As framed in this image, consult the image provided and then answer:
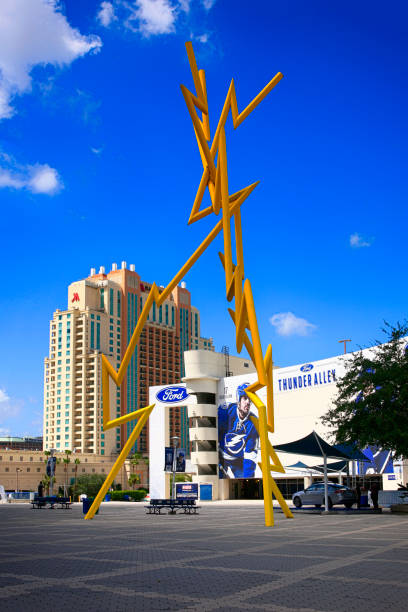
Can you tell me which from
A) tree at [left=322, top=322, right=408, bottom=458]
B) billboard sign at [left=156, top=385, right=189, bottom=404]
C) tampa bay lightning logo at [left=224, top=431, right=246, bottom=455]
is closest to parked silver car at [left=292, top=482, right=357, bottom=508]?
tree at [left=322, top=322, right=408, bottom=458]

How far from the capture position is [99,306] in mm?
157500

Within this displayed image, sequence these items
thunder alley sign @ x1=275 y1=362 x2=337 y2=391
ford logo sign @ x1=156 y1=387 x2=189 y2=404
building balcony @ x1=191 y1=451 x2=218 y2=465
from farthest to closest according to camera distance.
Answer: building balcony @ x1=191 y1=451 x2=218 y2=465 → ford logo sign @ x1=156 y1=387 x2=189 y2=404 → thunder alley sign @ x1=275 y1=362 x2=337 y2=391

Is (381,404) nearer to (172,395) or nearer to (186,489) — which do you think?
(186,489)

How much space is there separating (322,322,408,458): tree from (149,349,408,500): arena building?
91.9 feet

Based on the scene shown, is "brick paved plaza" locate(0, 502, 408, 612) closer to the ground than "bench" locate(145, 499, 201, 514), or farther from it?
farther from it

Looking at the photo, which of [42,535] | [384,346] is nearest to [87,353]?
[384,346]

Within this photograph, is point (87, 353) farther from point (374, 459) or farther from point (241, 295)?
point (241, 295)

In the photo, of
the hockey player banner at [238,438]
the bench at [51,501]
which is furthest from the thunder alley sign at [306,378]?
the bench at [51,501]

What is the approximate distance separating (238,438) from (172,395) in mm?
7923

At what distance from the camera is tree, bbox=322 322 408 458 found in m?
28.5

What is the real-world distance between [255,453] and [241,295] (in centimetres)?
4391

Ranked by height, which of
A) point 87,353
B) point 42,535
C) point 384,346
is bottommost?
point 42,535

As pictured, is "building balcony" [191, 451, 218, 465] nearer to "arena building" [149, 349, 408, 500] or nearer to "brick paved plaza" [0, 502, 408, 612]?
"arena building" [149, 349, 408, 500]

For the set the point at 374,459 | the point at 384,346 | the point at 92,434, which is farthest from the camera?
the point at 92,434
